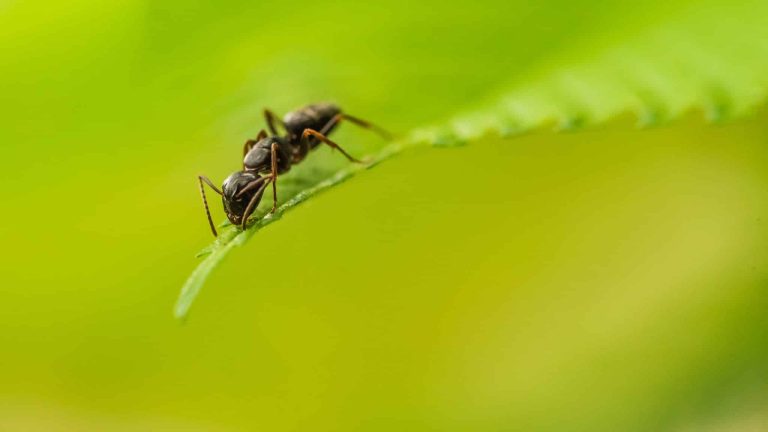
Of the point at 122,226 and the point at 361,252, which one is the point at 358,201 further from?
the point at 122,226

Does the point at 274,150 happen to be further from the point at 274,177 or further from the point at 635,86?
the point at 635,86

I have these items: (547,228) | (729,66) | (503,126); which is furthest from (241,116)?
(729,66)

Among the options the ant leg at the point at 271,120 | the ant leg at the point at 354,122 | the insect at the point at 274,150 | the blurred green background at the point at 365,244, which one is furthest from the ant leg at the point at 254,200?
the ant leg at the point at 271,120

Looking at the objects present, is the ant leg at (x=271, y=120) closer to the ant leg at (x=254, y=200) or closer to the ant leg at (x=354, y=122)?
the ant leg at (x=354, y=122)

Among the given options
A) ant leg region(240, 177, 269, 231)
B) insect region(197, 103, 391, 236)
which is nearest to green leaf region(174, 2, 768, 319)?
Result: ant leg region(240, 177, 269, 231)

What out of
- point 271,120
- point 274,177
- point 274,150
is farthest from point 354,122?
point 274,177

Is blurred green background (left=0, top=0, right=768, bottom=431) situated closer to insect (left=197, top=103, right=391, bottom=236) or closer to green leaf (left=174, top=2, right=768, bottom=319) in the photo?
insect (left=197, top=103, right=391, bottom=236)
